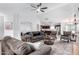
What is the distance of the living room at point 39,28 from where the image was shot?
93.6 inches

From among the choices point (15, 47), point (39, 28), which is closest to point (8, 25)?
point (15, 47)

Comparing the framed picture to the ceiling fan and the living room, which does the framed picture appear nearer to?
the living room

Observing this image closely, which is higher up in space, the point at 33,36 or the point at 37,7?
the point at 37,7

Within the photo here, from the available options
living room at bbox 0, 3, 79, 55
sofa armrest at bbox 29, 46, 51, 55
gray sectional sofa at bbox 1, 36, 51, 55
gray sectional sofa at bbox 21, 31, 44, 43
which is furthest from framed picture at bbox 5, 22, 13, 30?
sofa armrest at bbox 29, 46, 51, 55

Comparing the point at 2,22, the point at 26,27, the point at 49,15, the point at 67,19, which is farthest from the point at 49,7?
the point at 2,22

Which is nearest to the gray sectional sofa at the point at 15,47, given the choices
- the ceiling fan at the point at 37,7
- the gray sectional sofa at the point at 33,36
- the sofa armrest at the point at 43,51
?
the sofa armrest at the point at 43,51

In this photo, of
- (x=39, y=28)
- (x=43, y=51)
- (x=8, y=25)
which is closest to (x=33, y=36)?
(x=39, y=28)

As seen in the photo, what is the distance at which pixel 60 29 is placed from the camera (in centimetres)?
241

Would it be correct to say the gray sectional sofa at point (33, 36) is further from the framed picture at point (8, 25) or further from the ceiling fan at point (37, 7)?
the ceiling fan at point (37, 7)

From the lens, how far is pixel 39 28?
2.44 meters

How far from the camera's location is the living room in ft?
7.80

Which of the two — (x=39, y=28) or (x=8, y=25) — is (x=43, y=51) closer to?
(x=39, y=28)

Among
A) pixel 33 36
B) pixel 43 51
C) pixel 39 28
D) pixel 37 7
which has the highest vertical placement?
pixel 37 7
